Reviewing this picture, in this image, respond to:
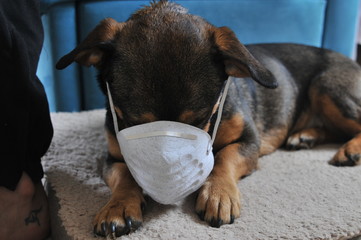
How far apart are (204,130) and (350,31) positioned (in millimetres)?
2963

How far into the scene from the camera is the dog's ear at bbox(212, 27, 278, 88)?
1.91 meters

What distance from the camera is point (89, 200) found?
2.27 m

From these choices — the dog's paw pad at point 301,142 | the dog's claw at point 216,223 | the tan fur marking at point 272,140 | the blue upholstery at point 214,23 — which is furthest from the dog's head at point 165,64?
the blue upholstery at point 214,23

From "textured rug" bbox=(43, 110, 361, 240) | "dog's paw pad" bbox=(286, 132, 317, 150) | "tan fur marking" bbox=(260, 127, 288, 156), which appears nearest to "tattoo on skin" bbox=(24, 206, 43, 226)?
"textured rug" bbox=(43, 110, 361, 240)

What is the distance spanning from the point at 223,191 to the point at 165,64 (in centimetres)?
69

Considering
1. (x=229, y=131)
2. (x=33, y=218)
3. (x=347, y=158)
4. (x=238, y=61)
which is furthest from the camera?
(x=347, y=158)

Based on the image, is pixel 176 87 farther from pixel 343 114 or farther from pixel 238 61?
pixel 343 114

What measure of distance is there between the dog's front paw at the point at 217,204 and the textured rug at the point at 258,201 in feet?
0.12

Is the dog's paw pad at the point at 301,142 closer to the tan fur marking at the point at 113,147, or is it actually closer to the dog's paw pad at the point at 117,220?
the tan fur marking at the point at 113,147

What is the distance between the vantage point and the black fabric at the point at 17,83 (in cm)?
201

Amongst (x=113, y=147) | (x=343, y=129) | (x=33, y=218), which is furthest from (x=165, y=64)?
(x=343, y=129)

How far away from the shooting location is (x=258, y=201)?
2238 millimetres

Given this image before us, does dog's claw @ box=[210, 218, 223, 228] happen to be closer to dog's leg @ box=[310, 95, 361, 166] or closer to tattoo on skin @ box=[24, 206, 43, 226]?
tattoo on skin @ box=[24, 206, 43, 226]

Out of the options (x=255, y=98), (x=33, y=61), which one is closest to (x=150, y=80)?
(x=33, y=61)
